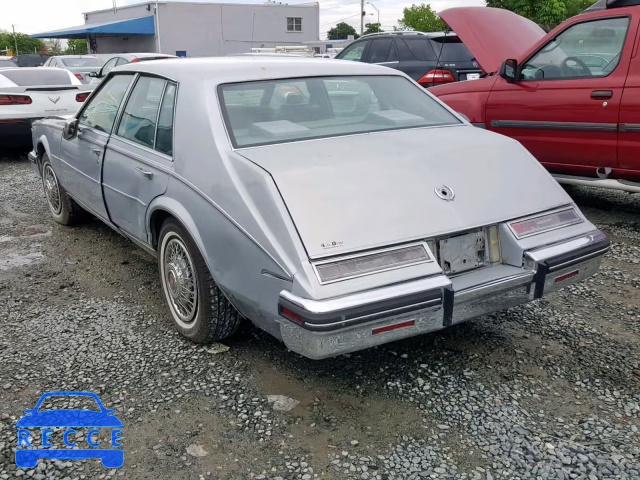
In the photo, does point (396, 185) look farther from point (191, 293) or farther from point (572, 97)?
point (572, 97)

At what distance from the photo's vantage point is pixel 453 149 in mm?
3350

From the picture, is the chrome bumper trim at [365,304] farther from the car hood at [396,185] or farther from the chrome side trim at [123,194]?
the chrome side trim at [123,194]

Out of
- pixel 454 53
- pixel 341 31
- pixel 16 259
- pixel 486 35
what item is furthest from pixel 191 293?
pixel 341 31

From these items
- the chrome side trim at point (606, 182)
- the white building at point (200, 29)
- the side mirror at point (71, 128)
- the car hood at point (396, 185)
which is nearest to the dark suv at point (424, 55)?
the chrome side trim at point (606, 182)

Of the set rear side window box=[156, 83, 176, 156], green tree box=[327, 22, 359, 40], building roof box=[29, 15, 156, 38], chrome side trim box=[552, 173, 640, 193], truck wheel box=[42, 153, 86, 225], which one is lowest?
truck wheel box=[42, 153, 86, 225]

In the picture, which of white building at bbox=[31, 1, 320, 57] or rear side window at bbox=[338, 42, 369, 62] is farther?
white building at bbox=[31, 1, 320, 57]

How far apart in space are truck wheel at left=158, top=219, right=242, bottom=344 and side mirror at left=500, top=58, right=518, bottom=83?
3985mm

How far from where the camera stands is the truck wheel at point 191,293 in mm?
3248

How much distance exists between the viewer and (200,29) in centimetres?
4125

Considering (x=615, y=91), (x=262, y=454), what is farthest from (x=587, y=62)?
(x=262, y=454)

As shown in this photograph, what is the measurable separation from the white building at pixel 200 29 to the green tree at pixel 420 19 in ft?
54.8

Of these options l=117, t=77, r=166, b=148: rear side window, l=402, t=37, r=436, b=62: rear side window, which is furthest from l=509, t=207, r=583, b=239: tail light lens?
l=402, t=37, r=436, b=62: rear side window

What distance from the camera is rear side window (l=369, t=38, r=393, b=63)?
36.6 feet

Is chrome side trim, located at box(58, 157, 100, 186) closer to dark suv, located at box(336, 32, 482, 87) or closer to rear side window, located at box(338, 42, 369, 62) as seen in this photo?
dark suv, located at box(336, 32, 482, 87)
